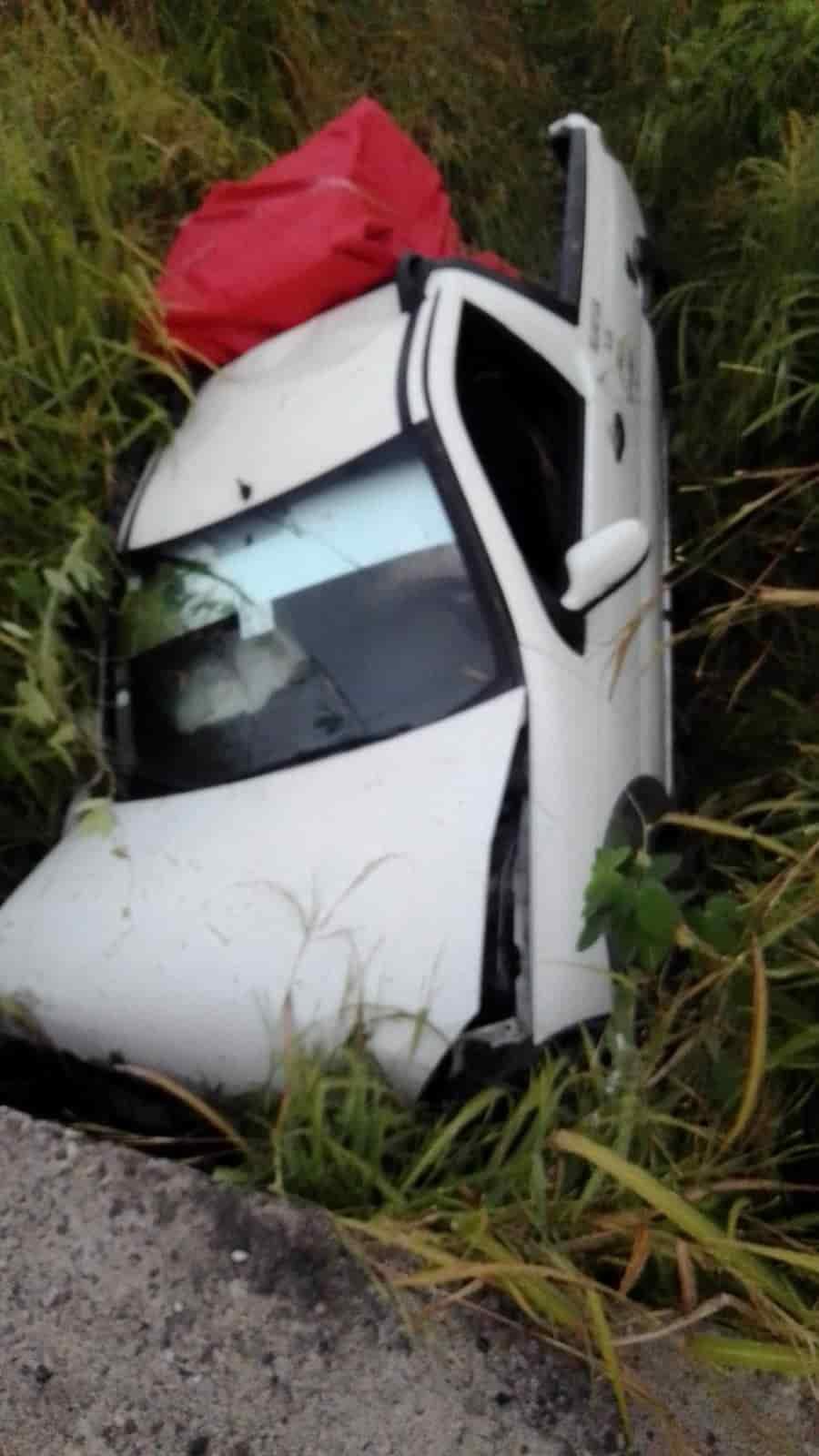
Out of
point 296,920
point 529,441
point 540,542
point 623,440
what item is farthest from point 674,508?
point 296,920

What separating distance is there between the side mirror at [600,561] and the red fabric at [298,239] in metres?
0.68

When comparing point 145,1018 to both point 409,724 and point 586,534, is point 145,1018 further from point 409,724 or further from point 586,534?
point 586,534

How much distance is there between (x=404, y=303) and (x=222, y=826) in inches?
38.4

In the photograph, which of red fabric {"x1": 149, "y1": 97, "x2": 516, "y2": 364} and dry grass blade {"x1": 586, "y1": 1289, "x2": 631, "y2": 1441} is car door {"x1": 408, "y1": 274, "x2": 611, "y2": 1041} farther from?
dry grass blade {"x1": 586, "y1": 1289, "x2": 631, "y2": 1441}

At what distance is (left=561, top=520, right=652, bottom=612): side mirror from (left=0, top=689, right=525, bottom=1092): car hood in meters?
0.25

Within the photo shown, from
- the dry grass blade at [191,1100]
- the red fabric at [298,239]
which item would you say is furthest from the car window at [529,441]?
the dry grass blade at [191,1100]

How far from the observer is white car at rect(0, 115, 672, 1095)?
182cm

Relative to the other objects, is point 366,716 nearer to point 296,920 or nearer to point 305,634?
point 305,634

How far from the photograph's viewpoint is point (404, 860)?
183 centimetres

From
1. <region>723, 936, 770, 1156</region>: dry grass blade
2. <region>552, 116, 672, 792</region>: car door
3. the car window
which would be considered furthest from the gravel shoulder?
the car window

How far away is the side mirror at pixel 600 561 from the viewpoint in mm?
2014

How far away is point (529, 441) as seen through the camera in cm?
218

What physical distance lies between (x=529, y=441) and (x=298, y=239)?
0.58 meters

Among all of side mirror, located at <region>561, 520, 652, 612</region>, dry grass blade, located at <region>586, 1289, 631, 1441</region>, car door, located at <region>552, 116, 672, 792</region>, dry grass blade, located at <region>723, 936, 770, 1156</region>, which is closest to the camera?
dry grass blade, located at <region>586, 1289, 631, 1441</region>
